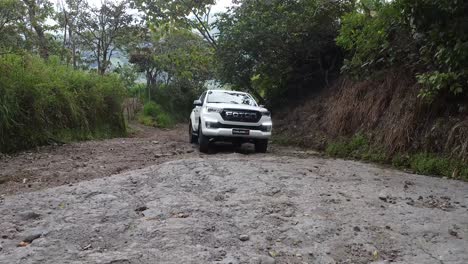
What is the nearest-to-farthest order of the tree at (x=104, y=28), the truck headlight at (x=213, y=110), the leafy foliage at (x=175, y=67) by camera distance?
1. the truck headlight at (x=213, y=110)
2. the tree at (x=104, y=28)
3. the leafy foliage at (x=175, y=67)

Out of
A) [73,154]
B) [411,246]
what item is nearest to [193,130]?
[73,154]

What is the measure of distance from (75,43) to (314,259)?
23.9 meters

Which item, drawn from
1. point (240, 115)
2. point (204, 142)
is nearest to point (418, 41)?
point (240, 115)

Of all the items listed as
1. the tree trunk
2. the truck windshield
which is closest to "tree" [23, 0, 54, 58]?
the tree trunk

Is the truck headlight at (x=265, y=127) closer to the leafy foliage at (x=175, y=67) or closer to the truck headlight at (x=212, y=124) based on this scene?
the truck headlight at (x=212, y=124)

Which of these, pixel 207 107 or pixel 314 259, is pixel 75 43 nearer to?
pixel 207 107

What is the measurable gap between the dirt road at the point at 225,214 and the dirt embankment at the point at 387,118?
1.59 metres

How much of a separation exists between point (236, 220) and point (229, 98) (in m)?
6.86

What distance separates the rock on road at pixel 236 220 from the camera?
3.75 metres

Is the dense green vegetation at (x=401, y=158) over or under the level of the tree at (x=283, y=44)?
under

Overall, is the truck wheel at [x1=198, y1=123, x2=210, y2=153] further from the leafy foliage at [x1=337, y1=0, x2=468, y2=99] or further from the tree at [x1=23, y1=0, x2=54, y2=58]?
the tree at [x1=23, y1=0, x2=54, y2=58]

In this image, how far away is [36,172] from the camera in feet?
24.1

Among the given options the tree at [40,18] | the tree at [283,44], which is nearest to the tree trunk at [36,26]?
the tree at [40,18]

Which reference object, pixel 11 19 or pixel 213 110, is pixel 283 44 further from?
pixel 11 19
